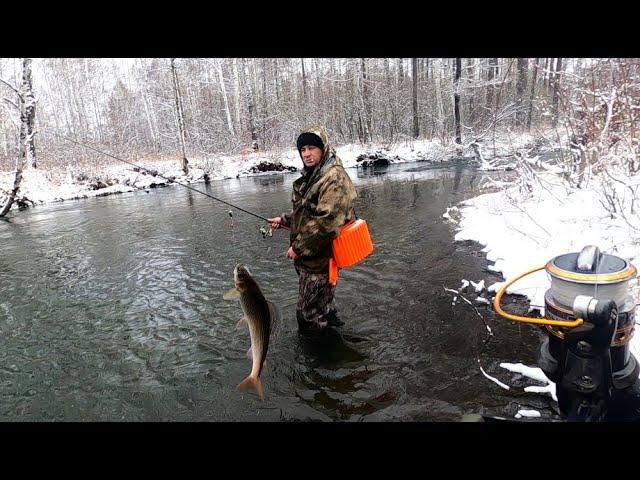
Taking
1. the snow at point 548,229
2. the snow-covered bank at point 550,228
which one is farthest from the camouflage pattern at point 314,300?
the snow-covered bank at point 550,228

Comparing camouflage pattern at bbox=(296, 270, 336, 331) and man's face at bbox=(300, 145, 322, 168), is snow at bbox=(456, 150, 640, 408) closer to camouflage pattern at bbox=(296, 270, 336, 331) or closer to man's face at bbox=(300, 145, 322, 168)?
camouflage pattern at bbox=(296, 270, 336, 331)

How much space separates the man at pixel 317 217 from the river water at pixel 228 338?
0.56m

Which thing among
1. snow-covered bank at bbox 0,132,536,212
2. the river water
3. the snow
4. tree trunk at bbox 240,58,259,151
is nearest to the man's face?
the river water

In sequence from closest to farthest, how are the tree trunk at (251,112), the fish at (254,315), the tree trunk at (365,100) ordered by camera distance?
the fish at (254,315) → the tree trunk at (365,100) → the tree trunk at (251,112)

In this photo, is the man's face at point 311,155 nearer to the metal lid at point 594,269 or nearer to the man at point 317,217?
the man at point 317,217

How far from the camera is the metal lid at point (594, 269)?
2.82 meters

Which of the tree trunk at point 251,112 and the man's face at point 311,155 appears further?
the tree trunk at point 251,112

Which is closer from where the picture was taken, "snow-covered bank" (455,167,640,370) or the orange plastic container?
the orange plastic container

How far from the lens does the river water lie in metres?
4.13

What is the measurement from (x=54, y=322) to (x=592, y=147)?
A: 30.2 feet
